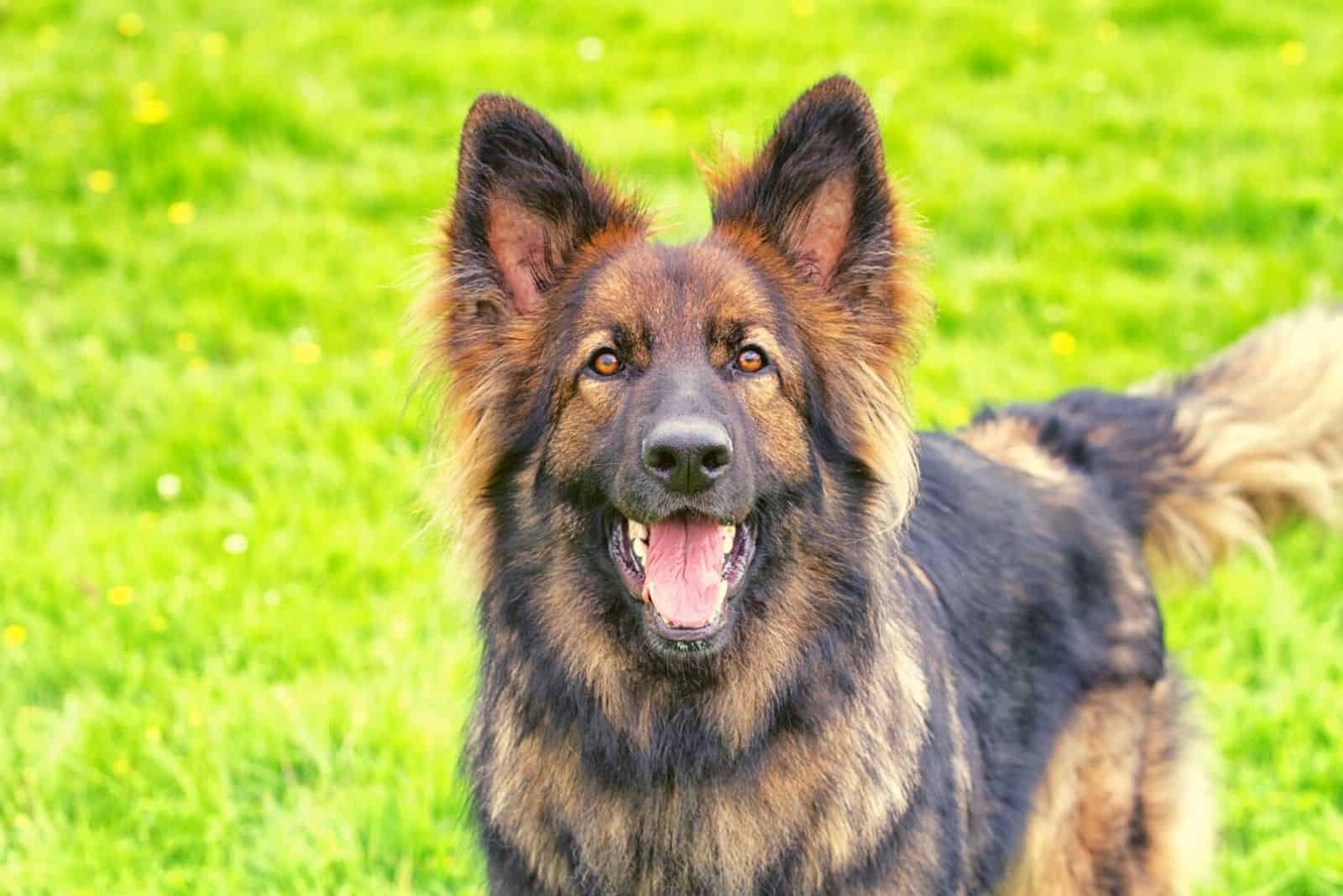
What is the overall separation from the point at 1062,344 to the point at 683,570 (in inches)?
171

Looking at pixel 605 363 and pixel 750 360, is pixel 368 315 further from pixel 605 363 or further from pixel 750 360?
pixel 750 360

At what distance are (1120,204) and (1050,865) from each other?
16.2 feet

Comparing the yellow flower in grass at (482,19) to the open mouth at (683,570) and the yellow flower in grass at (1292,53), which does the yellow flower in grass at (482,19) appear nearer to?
the yellow flower in grass at (1292,53)

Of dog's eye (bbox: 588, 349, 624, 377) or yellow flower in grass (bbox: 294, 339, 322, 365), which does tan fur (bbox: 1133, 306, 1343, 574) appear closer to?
dog's eye (bbox: 588, 349, 624, 377)

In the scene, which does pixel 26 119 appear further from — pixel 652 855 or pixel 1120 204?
pixel 652 855

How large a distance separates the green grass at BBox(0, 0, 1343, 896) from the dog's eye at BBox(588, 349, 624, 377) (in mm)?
602

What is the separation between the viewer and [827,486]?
3.35 meters

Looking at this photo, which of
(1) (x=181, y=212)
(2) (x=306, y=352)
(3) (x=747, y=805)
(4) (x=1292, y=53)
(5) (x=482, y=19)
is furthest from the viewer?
(5) (x=482, y=19)

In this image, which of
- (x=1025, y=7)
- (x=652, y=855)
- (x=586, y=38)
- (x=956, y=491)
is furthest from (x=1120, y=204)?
(x=652, y=855)

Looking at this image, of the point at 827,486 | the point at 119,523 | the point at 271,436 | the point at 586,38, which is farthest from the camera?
the point at 586,38

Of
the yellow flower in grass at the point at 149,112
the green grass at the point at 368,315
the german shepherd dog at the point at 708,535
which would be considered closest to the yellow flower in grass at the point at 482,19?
the green grass at the point at 368,315

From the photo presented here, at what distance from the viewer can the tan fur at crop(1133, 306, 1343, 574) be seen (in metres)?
4.30

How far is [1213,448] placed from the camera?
14.1ft

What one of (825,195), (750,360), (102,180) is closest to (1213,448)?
(825,195)
